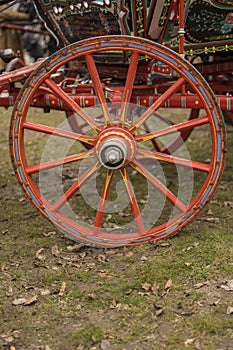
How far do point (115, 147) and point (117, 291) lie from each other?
0.84m

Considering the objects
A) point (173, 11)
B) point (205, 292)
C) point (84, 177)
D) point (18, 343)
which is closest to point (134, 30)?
point (173, 11)

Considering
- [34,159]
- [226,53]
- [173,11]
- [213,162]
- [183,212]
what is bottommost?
[34,159]

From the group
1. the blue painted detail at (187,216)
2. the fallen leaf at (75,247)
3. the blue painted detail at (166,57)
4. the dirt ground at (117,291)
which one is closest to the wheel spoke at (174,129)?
the blue painted detail at (166,57)

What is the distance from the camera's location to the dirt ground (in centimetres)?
273

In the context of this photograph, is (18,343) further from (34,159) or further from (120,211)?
(34,159)

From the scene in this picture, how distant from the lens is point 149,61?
4020 mm

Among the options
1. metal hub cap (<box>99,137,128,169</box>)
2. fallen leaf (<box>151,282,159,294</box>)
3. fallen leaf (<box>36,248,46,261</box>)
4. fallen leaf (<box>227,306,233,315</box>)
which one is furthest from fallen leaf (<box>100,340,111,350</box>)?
metal hub cap (<box>99,137,128,169</box>)

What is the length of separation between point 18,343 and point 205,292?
1.01m

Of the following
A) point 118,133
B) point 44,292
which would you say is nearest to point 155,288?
point 44,292

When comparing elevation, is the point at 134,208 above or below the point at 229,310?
above

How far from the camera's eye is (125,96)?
11.5 feet

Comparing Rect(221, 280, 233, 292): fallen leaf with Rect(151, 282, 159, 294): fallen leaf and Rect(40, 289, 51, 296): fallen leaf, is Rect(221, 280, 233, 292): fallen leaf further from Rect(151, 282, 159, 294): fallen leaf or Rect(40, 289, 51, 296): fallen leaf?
Rect(40, 289, 51, 296): fallen leaf

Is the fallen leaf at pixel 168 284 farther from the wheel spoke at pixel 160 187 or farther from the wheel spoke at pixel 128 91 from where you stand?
the wheel spoke at pixel 128 91

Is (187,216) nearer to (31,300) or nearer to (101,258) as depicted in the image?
(101,258)
